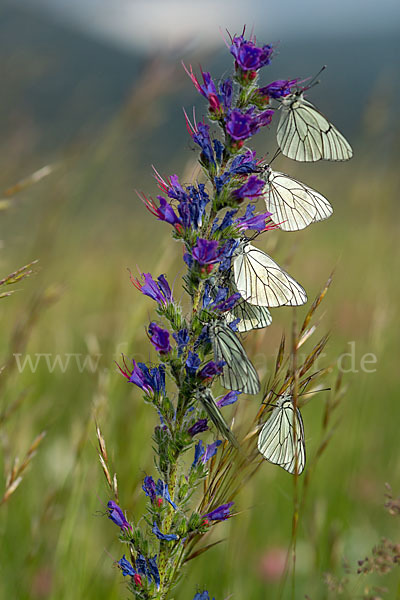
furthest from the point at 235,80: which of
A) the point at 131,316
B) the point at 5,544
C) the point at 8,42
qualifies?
the point at 8,42

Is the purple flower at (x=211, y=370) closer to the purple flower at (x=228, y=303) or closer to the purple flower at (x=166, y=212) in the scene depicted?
the purple flower at (x=228, y=303)

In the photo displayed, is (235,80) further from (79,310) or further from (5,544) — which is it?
(79,310)

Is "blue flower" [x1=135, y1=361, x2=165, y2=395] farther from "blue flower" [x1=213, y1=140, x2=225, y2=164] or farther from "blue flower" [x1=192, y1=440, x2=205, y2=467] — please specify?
"blue flower" [x1=213, y1=140, x2=225, y2=164]

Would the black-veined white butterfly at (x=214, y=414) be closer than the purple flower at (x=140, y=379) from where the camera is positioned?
Yes

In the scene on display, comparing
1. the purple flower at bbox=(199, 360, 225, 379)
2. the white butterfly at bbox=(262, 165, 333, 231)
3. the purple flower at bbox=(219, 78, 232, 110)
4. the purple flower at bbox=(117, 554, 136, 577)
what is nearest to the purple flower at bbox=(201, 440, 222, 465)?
the purple flower at bbox=(199, 360, 225, 379)

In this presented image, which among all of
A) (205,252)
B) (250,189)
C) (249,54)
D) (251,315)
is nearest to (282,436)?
(251,315)

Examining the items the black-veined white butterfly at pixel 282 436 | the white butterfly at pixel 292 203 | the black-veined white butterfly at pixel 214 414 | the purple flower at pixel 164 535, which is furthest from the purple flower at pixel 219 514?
the white butterfly at pixel 292 203
